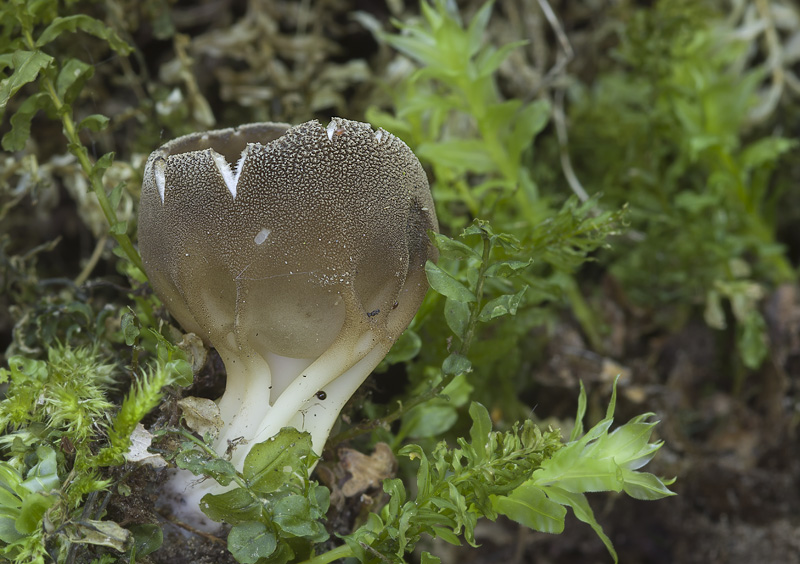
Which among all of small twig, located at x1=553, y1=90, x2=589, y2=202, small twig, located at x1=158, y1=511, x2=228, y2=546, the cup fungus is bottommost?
small twig, located at x1=158, y1=511, x2=228, y2=546

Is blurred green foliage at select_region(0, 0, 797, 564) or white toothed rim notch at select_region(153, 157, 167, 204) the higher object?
white toothed rim notch at select_region(153, 157, 167, 204)

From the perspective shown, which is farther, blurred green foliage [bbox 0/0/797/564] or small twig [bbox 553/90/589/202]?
small twig [bbox 553/90/589/202]

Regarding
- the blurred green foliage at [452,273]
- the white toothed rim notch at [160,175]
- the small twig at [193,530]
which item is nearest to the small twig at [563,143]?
the blurred green foliage at [452,273]

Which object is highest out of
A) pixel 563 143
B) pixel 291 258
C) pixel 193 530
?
pixel 291 258

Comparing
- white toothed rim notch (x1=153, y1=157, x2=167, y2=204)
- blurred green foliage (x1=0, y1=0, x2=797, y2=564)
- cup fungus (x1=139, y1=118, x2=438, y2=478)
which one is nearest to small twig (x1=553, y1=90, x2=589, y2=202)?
blurred green foliage (x1=0, y1=0, x2=797, y2=564)

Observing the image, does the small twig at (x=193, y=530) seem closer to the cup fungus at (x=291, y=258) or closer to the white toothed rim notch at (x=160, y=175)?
the cup fungus at (x=291, y=258)

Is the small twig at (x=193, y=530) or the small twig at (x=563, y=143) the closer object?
the small twig at (x=193, y=530)

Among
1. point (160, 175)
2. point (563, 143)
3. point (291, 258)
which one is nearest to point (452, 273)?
point (291, 258)

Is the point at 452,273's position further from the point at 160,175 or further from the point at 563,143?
the point at 563,143

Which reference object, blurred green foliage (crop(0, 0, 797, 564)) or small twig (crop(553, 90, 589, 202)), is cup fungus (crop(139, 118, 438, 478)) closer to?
blurred green foliage (crop(0, 0, 797, 564))
